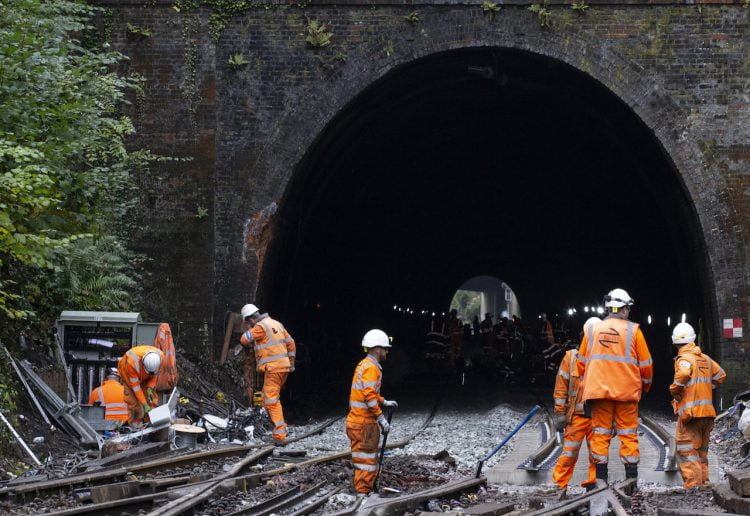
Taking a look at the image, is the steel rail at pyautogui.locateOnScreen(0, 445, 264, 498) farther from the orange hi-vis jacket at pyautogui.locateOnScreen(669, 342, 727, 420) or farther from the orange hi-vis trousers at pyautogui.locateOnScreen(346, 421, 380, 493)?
the orange hi-vis jacket at pyautogui.locateOnScreen(669, 342, 727, 420)

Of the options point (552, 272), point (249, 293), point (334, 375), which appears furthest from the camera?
point (552, 272)

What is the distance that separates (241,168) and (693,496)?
9.85 meters

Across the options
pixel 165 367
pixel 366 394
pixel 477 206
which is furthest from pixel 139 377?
pixel 477 206

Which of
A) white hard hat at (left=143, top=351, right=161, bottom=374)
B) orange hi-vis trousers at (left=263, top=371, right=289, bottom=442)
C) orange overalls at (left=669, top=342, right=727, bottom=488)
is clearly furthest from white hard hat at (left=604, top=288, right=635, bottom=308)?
orange hi-vis trousers at (left=263, top=371, right=289, bottom=442)

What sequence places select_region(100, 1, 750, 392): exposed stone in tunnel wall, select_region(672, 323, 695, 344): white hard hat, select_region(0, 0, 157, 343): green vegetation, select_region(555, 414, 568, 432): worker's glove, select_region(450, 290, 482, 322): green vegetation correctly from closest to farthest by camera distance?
select_region(555, 414, 568, 432): worker's glove, select_region(672, 323, 695, 344): white hard hat, select_region(0, 0, 157, 343): green vegetation, select_region(100, 1, 750, 392): exposed stone in tunnel wall, select_region(450, 290, 482, 322): green vegetation

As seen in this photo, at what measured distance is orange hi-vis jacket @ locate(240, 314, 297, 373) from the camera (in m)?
13.4

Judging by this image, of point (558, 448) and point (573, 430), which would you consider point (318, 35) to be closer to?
point (558, 448)

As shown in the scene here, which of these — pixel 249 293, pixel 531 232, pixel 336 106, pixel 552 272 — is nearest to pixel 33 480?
pixel 249 293

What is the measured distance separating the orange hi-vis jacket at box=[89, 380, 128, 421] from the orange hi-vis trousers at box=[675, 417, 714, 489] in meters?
6.44

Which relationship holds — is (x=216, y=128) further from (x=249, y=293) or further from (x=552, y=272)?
(x=552, y=272)

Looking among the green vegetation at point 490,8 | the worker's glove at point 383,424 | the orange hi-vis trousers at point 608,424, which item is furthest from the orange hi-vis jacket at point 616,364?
the green vegetation at point 490,8

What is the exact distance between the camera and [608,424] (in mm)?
8984

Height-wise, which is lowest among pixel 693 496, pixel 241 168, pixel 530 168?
pixel 693 496

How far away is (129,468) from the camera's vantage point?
9.81 m
